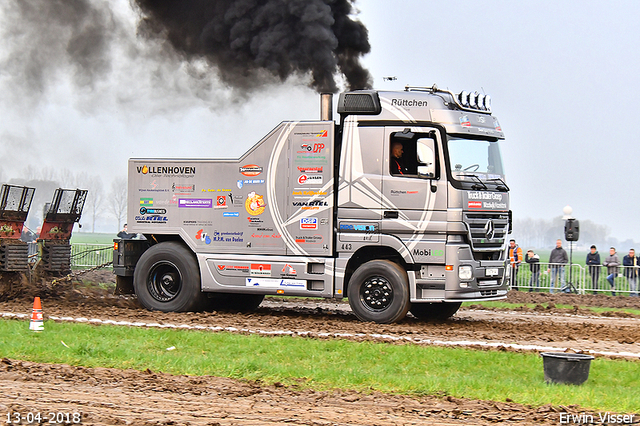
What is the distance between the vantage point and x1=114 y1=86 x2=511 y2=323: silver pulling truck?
44.5 ft

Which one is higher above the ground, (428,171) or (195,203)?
(428,171)

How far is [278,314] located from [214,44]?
810 cm

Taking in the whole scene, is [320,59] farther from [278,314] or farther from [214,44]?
[278,314]

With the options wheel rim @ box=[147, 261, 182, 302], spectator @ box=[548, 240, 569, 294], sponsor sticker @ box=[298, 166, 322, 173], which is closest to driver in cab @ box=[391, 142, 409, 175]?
sponsor sticker @ box=[298, 166, 322, 173]

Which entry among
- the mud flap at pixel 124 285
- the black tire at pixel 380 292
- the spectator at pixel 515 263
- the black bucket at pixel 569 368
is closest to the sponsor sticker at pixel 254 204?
the black tire at pixel 380 292

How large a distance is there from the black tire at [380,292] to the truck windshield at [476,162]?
2.01m

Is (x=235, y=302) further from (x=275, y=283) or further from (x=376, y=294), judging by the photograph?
(x=376, y=294)

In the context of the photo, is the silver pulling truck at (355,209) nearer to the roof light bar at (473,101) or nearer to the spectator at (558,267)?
the roof light bar at (473,101)

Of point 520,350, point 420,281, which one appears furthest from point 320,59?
point 520,350

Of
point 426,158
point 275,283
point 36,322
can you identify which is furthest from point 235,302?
point 426,158

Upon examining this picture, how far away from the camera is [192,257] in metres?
15.3

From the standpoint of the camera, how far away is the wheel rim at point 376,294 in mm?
13797

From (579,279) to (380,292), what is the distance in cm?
1216

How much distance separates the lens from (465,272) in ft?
44.2
